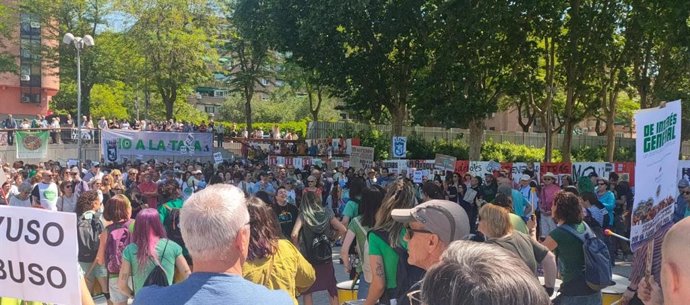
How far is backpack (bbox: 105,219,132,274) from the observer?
249 inches

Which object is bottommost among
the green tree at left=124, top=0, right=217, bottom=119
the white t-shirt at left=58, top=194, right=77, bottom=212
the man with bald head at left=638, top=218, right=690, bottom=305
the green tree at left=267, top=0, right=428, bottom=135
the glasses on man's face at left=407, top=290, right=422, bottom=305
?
the white t-shirt at left=58, top=194, right=77, bottom=212

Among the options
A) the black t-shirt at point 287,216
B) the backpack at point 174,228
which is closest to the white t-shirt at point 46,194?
the backpack at point 174,228

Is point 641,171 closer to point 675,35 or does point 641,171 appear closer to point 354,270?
point 354,270

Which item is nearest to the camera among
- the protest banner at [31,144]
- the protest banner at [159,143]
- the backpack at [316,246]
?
the backpack at [316,246]

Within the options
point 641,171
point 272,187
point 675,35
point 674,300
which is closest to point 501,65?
point 675,35

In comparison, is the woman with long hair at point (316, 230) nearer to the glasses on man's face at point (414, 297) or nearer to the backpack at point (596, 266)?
the backpack at point (596, 266)

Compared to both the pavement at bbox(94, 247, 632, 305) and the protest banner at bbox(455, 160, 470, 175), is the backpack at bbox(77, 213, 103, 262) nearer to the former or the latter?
the pavement at bbox(94, 247, 632, 305)

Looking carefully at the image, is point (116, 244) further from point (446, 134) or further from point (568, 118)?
point (446, 134)

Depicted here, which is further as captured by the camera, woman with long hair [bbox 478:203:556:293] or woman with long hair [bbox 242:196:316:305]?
woman with long hair [bbox 478:203:556:293]

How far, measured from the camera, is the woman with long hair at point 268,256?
4707mm

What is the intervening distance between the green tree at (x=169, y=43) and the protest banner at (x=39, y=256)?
43940mm

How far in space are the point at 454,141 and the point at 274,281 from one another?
109ft

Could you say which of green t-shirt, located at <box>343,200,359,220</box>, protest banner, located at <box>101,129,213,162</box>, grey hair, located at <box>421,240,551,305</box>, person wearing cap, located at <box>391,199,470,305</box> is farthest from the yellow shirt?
protest banner, located at <box>101,129,213,162</box>

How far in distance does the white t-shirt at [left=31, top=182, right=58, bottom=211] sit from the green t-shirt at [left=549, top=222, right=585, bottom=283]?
8366 mm
